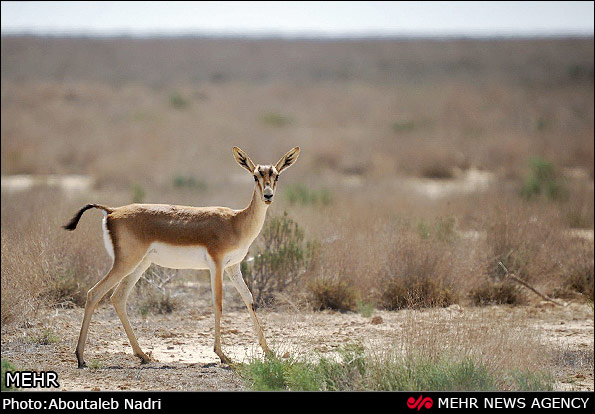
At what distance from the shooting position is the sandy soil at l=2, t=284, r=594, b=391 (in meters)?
7.45

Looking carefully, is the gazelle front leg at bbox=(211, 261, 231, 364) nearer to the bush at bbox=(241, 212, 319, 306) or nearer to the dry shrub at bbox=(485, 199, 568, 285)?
the bush at bbox=(241, 212, 319, 306)

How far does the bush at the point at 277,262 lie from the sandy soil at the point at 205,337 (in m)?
0.46

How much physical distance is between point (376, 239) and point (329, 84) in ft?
152

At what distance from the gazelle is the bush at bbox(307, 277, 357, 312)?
2.95 metres

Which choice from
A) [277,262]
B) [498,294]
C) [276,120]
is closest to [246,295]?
[277,262]

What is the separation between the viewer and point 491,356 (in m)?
7.05

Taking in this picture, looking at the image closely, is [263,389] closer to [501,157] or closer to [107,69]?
[501,157]

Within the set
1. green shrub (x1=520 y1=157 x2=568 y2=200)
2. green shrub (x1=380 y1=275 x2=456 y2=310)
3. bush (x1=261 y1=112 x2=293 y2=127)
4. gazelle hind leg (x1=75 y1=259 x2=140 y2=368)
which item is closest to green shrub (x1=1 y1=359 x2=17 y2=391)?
gazelle hind leg (x1=75 y1=259 x2=140 y2=368)

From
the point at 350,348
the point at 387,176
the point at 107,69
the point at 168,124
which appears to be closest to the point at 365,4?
the point at 387,176

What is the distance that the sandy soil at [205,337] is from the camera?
7.45m
